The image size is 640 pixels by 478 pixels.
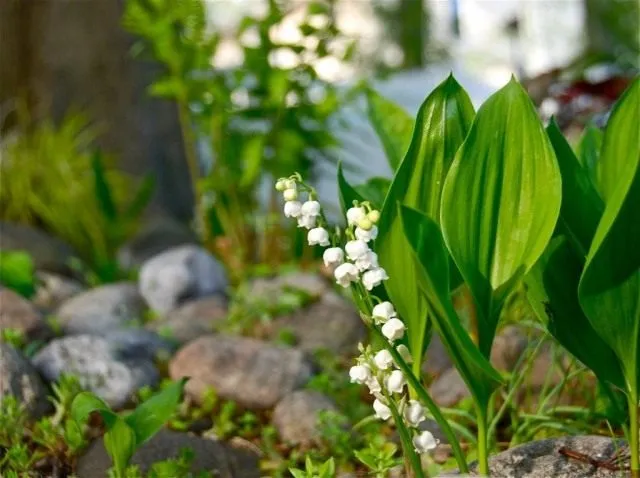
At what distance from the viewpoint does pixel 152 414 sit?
149 cm

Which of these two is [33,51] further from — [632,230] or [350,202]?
[632,230]

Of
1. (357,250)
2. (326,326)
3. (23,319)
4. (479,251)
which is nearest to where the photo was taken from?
(357,250)

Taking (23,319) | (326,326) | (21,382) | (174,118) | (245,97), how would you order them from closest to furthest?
1. (21,382)
2. (23,319)
3. (326,326)
4. (245,97)
5. (174,118)

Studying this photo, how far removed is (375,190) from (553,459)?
2.05 feet

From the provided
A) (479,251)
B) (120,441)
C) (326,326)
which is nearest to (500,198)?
(479,251)

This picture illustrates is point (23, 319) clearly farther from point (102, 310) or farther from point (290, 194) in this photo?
point (290, 194)

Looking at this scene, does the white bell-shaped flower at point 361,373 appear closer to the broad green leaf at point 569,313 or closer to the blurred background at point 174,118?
the broad green leaf at point 569,313

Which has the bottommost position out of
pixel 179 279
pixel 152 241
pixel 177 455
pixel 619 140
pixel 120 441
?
pixel 152 241

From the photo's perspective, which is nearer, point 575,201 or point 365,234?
point 365,234

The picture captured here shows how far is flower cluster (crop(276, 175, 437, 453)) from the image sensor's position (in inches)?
46.8

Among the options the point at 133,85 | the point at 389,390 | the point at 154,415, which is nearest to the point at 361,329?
the point at 154,415

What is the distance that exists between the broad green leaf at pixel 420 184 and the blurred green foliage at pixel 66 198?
9.60 feet

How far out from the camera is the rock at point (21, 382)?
197cm

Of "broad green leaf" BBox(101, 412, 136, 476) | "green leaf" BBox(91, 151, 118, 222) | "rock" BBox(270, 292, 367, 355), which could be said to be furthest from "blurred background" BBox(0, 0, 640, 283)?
"broad green leaf" BBox(101, 412, 136, 476)
